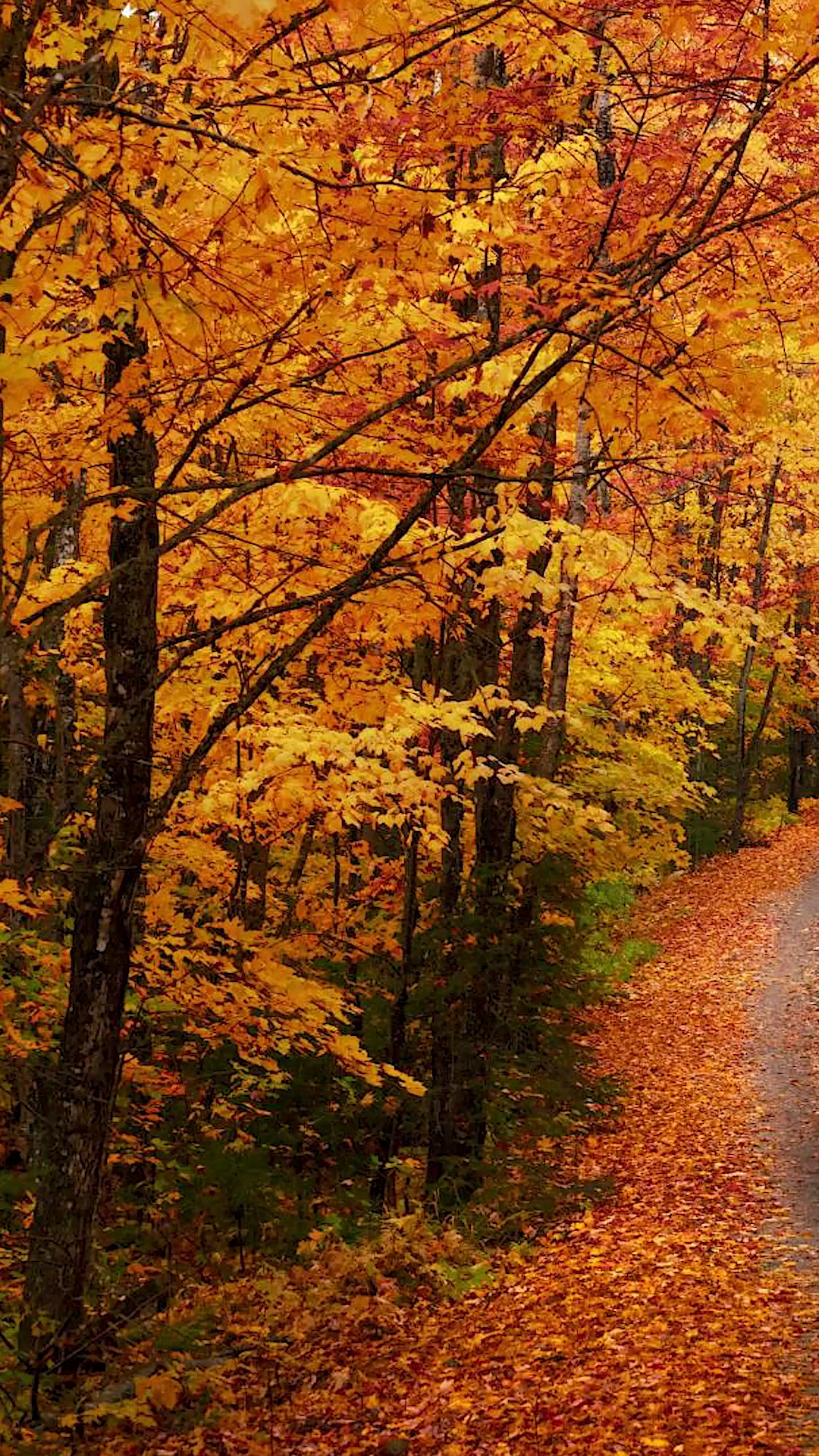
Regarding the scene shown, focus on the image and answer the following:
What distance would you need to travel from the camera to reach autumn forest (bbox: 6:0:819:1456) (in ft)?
13.7

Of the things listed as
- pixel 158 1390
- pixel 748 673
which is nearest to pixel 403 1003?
pixel 158 1390

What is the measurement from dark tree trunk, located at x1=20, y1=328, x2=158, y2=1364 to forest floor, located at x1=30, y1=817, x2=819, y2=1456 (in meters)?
0.75

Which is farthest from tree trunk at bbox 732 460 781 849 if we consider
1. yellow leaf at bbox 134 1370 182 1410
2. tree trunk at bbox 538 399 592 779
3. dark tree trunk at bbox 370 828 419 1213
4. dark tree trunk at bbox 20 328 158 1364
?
yellow leaf at bbox 134 1370 182 1410

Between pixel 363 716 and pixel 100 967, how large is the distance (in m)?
3.66

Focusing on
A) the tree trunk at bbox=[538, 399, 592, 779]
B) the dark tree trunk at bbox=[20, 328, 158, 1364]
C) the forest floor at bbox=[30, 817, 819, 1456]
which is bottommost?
the forest floor at bbox=[30, 817, 819, 1456]

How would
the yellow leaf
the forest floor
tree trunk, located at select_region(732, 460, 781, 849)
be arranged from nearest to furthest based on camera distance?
the forest floor → the yellow leaf → tree trunk, located at select_region(732, 460, 781, 849)

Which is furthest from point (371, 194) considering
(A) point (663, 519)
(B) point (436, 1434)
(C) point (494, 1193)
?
(A) point (663, 519)

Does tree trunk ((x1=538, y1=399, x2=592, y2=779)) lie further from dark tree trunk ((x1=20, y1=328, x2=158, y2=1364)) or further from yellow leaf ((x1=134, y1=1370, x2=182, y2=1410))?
yellow leaf ((x1=134, y1=1370, x2=182, y2=1410))

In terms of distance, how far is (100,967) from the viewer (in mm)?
5031

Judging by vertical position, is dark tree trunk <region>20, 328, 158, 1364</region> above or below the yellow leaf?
above

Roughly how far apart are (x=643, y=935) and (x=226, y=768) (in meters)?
13.8

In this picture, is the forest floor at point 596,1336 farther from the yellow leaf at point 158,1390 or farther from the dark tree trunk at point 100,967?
the dark tree trunk at point 100,967

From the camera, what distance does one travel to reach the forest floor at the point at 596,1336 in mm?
5223

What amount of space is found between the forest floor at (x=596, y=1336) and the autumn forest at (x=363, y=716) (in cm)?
4
